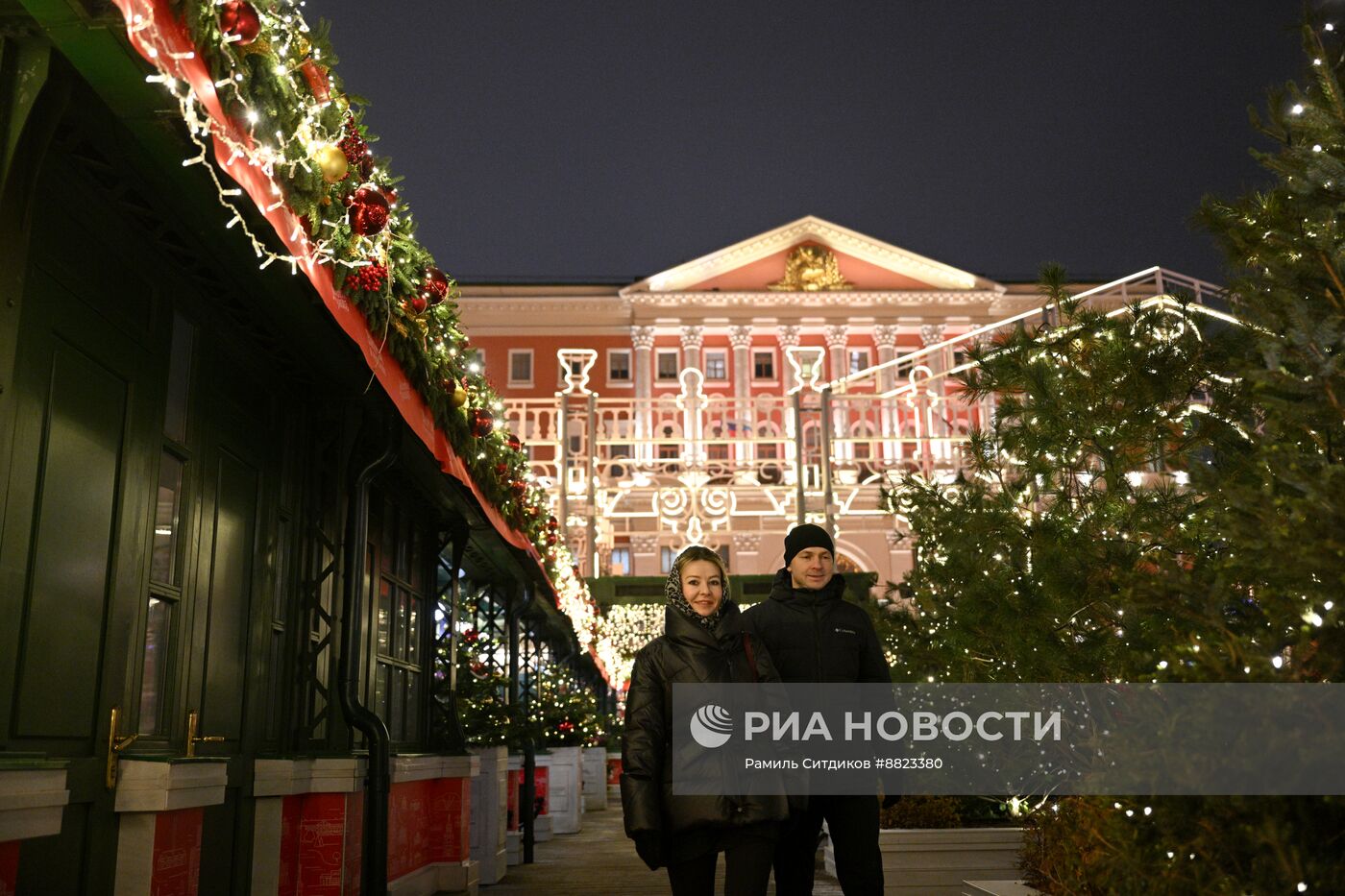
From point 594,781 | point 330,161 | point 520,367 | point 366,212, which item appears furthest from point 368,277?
point 520,367

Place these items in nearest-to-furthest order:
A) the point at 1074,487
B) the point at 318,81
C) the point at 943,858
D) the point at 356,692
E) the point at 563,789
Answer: the point at 318,81, the point at 1074,487, the point at 356,692, the point at 943,858, the point at 563,789

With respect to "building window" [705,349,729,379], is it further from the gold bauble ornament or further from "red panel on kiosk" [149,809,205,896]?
the gold bauble ornament

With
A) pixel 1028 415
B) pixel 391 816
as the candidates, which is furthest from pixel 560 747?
pixel 1028 415

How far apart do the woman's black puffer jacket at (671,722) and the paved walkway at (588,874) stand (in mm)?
4305

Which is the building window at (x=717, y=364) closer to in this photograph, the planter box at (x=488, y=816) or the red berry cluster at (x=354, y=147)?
the planter box at (x=488, y=816)

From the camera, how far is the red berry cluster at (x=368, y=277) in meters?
4.20

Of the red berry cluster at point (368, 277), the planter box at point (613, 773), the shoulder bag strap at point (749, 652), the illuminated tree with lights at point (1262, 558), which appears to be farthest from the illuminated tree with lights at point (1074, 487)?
the planter box at point (613, 773)

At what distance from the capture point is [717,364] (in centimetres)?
4722

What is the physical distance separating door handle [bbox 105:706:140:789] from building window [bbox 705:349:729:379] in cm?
4320

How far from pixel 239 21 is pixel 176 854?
8.67ft

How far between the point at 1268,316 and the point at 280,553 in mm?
4321

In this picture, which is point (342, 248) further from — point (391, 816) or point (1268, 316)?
point (391, 816)

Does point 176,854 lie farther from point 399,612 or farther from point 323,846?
point 399,612

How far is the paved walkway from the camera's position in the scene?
9023 mm
